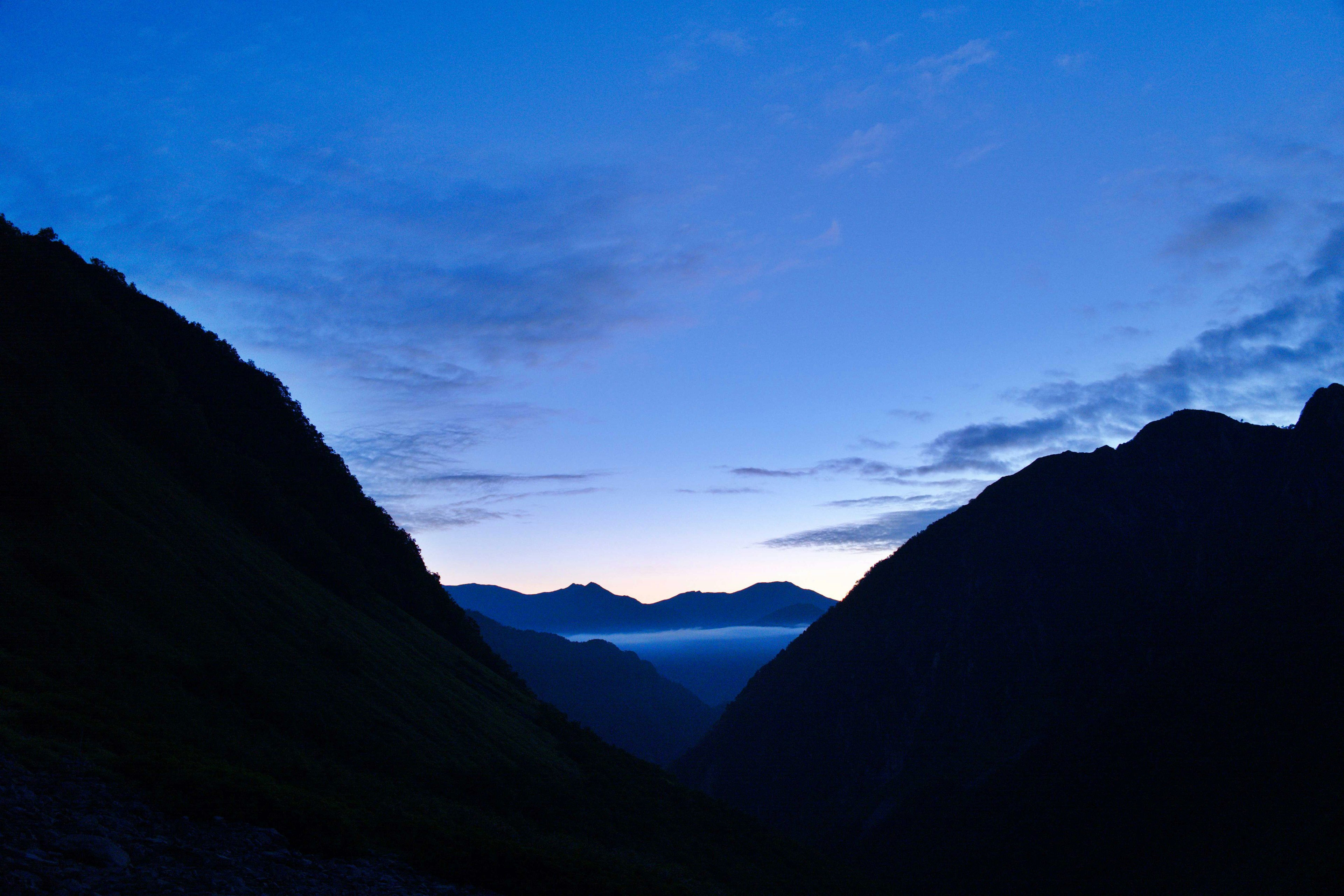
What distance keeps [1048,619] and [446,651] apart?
97558 millimetres

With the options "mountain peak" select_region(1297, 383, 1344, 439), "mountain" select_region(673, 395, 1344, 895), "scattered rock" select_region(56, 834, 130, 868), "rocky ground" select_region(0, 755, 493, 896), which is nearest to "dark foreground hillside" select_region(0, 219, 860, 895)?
"rocky ground" select_region(0, 755, 493, 896)

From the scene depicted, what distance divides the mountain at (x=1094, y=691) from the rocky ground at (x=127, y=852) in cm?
6111

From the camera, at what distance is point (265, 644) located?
123 feet

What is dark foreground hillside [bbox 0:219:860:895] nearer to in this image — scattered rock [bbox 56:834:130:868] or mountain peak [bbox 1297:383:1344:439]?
scattered rock [bbox 56:834:130:868]

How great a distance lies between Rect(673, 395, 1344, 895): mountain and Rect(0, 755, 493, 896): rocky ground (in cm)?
6111

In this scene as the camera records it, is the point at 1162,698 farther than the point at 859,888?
Yes

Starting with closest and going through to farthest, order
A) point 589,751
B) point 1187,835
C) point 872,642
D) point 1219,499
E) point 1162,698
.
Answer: point 589,751
point 1187,835
point 1162,698
point 1219,499
point 872,642

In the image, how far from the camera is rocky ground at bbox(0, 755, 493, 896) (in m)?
12.4

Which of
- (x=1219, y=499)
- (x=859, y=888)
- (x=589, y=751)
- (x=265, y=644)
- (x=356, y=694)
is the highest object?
(x=1219, y=499)

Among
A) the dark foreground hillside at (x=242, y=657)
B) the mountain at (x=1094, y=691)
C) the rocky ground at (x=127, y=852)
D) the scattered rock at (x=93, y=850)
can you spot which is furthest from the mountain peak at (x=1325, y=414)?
the scattered rock at (x=93, y=850)

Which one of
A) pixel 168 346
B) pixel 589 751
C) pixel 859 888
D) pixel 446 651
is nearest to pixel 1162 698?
pixel 859 888

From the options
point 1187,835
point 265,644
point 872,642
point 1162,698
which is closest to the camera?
point 265,644

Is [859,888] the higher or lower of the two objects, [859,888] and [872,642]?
the lower

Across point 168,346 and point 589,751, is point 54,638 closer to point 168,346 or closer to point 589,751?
point 589,751
